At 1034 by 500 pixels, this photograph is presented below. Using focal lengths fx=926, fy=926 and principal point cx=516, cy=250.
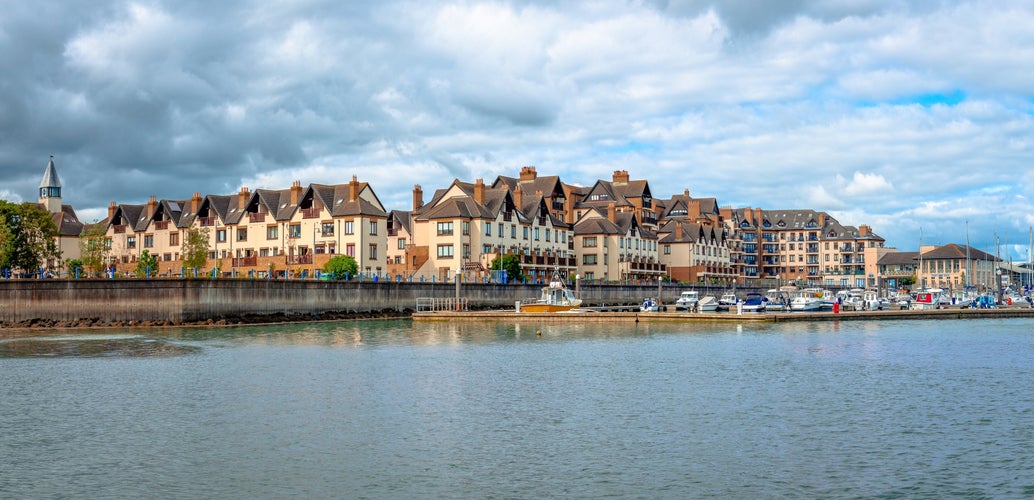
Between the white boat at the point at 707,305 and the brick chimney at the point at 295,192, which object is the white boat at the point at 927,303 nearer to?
the white boat at the point at 707,305

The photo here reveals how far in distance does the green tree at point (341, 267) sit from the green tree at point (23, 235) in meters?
37.1

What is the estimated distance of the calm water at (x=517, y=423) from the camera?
24.3 meters

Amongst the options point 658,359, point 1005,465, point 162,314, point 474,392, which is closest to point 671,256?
point 162,314

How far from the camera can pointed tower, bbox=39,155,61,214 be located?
16500cm

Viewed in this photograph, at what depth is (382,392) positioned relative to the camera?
133 ft

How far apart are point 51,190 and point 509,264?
91191mm

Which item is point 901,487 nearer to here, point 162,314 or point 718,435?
point 718,435

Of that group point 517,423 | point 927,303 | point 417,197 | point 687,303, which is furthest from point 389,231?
point 517,423

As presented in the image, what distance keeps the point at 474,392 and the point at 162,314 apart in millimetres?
54745

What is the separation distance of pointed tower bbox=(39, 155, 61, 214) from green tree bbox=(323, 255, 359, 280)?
78169 mm

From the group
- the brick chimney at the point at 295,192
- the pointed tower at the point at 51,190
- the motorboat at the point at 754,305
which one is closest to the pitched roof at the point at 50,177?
the pointed tower at the point at 51,190

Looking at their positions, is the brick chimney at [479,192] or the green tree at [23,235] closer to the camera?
the green tree at [23,235]

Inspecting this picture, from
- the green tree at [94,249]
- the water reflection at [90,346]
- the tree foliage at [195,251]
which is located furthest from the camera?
the green tree at [94,249]

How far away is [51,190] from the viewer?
545 ft
